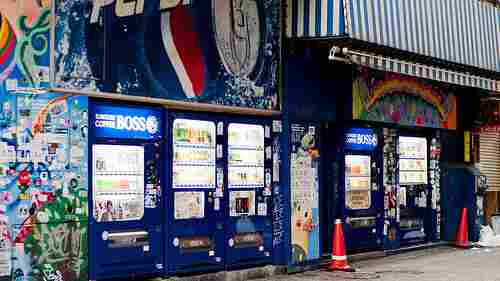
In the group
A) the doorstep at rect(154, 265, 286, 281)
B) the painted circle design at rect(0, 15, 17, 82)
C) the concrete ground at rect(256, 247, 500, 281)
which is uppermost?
the painted circle design at rect(0, 15, 17, 82)

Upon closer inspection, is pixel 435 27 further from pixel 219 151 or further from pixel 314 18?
pixel 219 151

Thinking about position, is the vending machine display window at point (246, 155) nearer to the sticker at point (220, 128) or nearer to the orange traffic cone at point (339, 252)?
the sticker at point (220, 128)

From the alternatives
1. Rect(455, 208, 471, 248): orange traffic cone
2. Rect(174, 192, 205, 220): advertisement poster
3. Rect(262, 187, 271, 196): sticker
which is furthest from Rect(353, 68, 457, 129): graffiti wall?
Rect(174, 192, 205, 220): advertisement poster

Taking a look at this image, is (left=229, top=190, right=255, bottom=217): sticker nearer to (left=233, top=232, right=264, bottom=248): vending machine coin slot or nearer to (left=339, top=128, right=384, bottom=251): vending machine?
(left=233, top=232, right=264, bottom=248): vending machine coin slot

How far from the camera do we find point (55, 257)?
10.8 meters

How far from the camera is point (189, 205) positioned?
13188 mm

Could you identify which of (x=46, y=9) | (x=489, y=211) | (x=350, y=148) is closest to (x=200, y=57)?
(x=46, y=9)

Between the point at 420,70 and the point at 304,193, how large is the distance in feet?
11.8

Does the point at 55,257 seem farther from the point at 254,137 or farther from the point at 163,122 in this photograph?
the point at 254,137

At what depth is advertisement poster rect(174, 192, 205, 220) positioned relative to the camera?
511 inches

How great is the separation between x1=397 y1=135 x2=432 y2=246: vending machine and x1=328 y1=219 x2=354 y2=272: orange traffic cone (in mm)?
3883

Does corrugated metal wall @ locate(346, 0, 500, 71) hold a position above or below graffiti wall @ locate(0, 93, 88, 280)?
above

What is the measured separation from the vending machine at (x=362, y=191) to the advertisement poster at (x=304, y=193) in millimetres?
1383

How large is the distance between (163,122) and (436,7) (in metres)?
7.88
